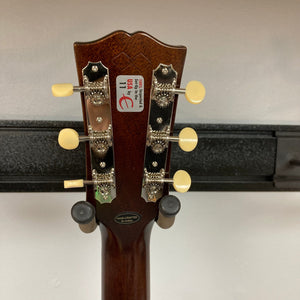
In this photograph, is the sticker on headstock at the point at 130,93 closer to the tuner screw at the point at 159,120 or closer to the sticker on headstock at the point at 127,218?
the tuner screw at the point at 159,120

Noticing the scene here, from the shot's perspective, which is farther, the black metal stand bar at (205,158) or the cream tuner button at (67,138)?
the black metal stand bar at (205,158)

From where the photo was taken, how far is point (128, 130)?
1.63 feet

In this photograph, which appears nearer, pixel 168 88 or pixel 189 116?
pixel 168 88

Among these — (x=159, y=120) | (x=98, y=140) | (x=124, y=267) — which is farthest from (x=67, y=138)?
(x=124, y=267)

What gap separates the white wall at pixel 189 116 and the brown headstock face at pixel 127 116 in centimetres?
23

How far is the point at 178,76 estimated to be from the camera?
0.47 m

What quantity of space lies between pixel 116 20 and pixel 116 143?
13.6 inches

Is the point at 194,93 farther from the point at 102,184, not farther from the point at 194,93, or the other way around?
the point at 102,184

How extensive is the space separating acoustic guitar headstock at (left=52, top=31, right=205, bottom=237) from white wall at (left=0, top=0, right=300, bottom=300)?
232mm

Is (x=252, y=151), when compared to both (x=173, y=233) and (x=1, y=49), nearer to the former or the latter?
(x=173, y=233)

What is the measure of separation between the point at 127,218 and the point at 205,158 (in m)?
0.27

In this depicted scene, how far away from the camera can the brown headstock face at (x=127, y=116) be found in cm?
45

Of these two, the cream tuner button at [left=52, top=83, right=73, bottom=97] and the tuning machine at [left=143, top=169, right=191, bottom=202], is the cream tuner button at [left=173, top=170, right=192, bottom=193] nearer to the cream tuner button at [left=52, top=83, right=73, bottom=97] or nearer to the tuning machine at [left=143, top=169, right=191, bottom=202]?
the tuning machine at [left=143, top=169, right=191, bottom=202]

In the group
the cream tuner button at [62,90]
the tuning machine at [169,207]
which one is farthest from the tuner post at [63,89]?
the tuning machine at [169,207]
